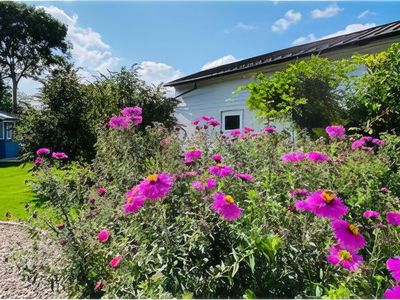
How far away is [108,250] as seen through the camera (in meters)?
2.03

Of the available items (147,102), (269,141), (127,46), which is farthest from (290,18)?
(147,102)

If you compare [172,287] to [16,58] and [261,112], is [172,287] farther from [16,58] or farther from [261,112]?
[16,58]

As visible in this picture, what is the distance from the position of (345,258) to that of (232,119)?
937 centimetres

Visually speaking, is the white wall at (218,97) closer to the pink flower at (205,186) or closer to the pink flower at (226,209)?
the pink flower at (205,186)

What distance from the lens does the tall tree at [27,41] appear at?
29.6 meters

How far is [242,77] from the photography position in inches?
396

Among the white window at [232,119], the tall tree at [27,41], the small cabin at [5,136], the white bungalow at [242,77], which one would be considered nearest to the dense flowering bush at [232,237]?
the white bungalow at [242,77]

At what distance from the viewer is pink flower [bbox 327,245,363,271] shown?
1.38 meters

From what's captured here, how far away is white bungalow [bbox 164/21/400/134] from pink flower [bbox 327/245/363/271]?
5.97 meters

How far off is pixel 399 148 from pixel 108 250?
346 centimetres

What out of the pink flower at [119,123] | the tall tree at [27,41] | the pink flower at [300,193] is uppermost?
the tall tree at [27,41]

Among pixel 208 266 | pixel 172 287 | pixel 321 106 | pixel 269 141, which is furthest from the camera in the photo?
pixel 321 106

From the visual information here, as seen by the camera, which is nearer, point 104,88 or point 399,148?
point 399,148

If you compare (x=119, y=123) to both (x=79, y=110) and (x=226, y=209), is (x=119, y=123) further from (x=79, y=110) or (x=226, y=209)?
(x=79, y=110)
